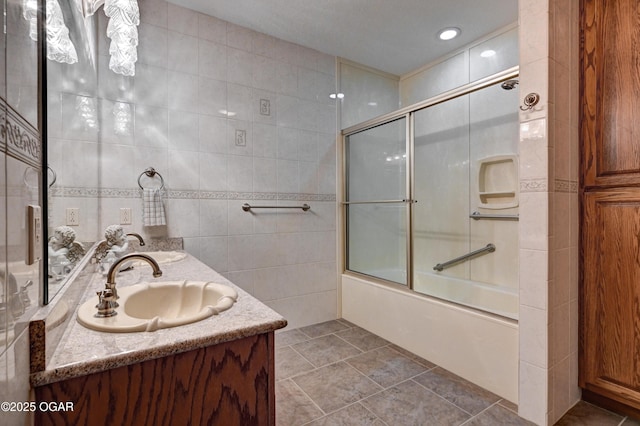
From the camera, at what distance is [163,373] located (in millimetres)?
706

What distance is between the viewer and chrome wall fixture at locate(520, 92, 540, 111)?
1469mm

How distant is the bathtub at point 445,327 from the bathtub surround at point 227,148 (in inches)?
16.3

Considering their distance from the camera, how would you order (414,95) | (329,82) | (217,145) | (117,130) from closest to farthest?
1. (117,130)
2. (217,145)
3. (329,82)
4. (414,95)

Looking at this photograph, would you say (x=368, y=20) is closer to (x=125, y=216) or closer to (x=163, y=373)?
(x=125, y=216)

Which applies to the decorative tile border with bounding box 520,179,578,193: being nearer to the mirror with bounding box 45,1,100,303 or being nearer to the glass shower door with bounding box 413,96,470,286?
the glass shower door with bounding box 413,96,470,286

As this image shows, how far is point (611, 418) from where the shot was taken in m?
1.52

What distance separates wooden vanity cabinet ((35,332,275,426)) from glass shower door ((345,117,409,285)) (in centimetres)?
203

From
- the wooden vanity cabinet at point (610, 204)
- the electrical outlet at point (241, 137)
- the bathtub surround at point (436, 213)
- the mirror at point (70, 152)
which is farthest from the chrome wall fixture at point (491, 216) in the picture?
the mirror at point (70, 152)

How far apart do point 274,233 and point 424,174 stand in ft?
4.91

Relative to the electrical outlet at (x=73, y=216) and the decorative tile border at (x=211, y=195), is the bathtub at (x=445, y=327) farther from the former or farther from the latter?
the electrical outlet at (x=73, y=216)

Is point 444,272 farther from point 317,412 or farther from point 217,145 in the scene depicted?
point 217,145

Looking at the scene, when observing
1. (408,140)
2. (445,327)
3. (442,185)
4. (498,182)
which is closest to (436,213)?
(442,185)

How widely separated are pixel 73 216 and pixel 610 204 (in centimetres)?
245

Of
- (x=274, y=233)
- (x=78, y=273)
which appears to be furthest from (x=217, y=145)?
(x=78, y=273)
